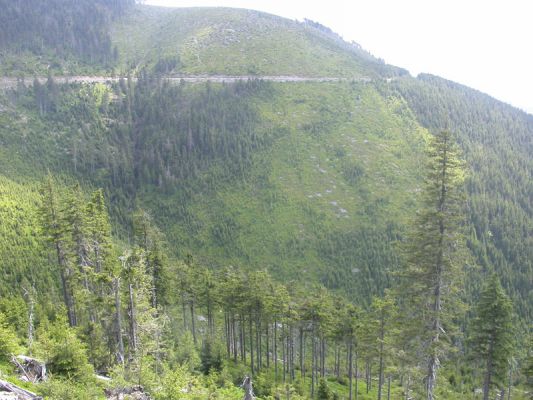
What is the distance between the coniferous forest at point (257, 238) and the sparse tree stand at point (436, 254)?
4.7 inches

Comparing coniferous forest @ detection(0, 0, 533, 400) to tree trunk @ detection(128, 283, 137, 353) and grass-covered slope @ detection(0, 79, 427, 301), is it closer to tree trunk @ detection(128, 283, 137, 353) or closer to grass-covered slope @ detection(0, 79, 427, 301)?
tree trunk @ detection(128, 283, 137, 353)

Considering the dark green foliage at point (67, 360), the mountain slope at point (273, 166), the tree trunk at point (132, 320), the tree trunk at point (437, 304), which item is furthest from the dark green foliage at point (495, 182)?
the dark green foliage at point (67, 360)

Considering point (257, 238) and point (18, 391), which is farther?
point (257, 238)

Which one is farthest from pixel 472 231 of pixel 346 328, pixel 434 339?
pixel 434 339

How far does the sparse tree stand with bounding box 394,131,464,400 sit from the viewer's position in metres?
21.6

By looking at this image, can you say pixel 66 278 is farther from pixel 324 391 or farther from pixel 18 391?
pixel 324 391

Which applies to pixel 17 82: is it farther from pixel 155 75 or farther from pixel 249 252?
pixel 249 252

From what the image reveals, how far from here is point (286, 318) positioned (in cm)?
5016

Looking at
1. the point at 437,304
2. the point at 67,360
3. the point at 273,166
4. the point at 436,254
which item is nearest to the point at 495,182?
the point at 273,166

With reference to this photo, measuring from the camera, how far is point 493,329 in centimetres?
3272

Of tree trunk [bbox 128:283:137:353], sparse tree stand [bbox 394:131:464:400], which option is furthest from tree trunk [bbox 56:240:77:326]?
sparse tree stand [bbox 394:131:464:400]

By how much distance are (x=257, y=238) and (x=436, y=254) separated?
8863 centimetres

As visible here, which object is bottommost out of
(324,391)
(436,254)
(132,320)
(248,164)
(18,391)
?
(324,391)

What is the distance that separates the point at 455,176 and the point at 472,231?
11558 centimetres
